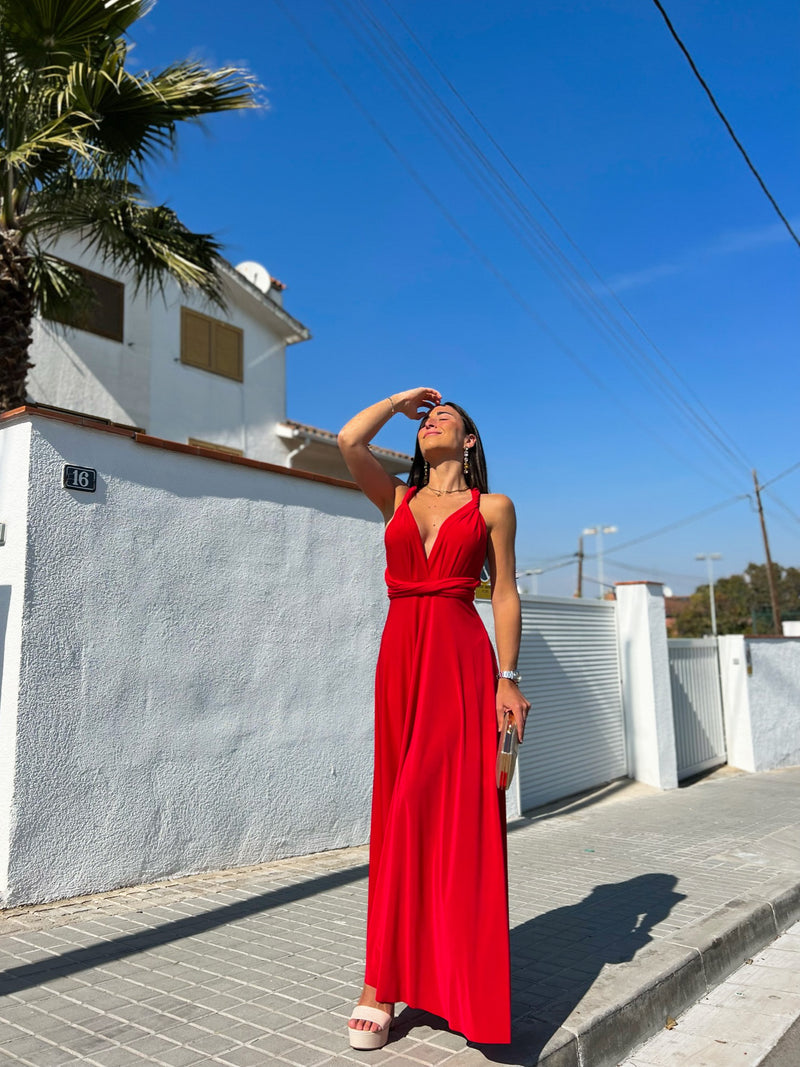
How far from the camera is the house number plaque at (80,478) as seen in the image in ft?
16.0

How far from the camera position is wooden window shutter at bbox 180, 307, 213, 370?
49.3ft

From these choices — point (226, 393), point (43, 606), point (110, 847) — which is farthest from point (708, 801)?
point (226, 393)

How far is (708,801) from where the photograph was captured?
9656mm

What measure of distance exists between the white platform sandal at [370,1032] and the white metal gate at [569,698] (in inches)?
227

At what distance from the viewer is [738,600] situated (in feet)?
201

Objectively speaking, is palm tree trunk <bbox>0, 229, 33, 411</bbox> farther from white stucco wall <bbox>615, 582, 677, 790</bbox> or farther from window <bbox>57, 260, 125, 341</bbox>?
white stucco wall <bbox>615, 582, 677, 790</bbox>

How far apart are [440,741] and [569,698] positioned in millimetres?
7064

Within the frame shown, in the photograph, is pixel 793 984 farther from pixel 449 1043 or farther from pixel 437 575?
pixel 437 575

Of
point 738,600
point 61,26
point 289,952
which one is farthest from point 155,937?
point 738,600

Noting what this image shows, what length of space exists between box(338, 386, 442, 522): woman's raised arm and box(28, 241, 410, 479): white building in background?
30.7ft

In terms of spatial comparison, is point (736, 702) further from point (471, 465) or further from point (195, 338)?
point (471, 465)

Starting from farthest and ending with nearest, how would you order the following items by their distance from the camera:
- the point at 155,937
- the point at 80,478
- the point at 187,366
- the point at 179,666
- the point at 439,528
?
the point at 187,366 < the point at 179,666 < the point at 80,478 < the point at 155,937 < the point at 439,528


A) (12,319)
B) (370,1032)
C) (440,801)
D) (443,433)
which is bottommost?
(370,1032)

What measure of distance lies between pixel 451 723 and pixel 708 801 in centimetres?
768
